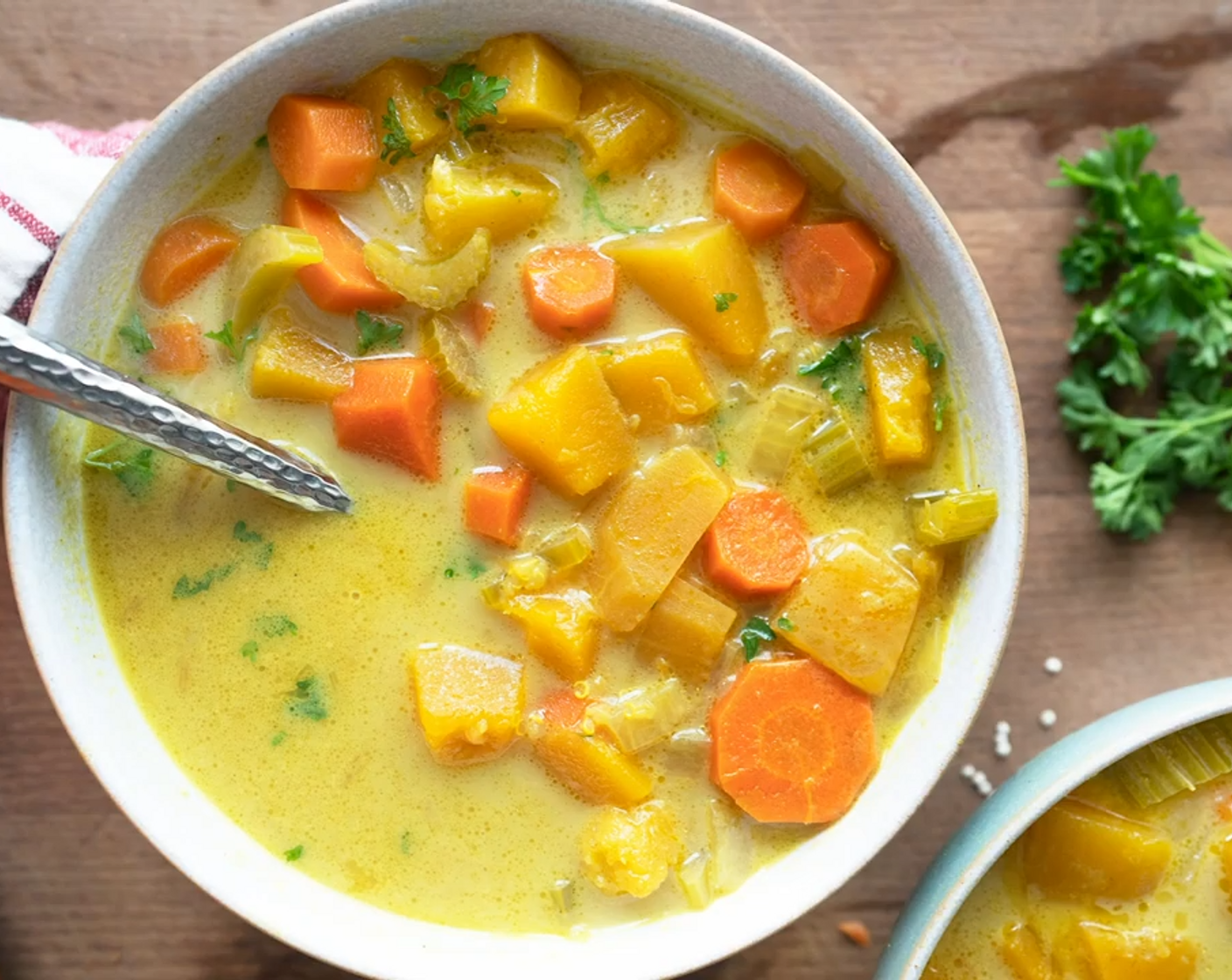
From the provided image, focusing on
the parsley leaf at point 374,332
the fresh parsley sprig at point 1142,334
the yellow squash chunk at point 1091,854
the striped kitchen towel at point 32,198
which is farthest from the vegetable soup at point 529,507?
the fresh parsley sprig at point 1142,334

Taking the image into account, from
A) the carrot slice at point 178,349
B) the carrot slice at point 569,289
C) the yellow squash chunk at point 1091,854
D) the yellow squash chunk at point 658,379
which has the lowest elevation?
the yellow squash chunk at point 1091,854

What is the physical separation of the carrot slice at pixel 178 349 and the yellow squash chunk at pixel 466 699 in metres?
0.69

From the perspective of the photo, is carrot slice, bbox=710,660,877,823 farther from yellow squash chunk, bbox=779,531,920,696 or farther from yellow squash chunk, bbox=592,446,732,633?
yellow squash chunk, bbox=592,446,732,633

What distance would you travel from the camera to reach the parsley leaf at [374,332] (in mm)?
2291

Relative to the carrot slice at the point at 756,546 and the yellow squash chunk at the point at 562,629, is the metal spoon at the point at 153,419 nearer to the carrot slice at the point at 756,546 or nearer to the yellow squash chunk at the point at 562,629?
the yellow squash chunk at the point at 562,629

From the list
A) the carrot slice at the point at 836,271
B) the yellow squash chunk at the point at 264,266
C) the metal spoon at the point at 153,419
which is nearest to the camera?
the metal spoon at the point at 153,419

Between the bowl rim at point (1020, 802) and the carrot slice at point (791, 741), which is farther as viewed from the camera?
the carrot slice at point (791, 741)

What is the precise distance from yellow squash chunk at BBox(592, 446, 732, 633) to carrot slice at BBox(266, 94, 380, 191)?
79 cm

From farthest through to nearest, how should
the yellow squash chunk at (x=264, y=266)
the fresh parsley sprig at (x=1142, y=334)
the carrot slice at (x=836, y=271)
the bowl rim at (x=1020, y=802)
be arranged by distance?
the fresh parsley sprig at (x=1142, y=334), the carrot slice at (x=836, y=271), the yellow squash chunk at (x=264, y=266), the bowl rim at (x=1020, y=802)

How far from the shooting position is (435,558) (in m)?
2.34

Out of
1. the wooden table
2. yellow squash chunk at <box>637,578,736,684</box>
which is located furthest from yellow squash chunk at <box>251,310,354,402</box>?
the wooden table

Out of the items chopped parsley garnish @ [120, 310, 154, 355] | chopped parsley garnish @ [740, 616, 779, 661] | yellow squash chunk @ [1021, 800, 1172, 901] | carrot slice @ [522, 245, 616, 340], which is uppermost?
chopped parsley garnish @ [120, 310, 154, 355]

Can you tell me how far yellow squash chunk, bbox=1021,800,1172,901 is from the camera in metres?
2.33

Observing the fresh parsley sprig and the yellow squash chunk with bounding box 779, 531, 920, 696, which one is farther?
the fresh parsley sprig
